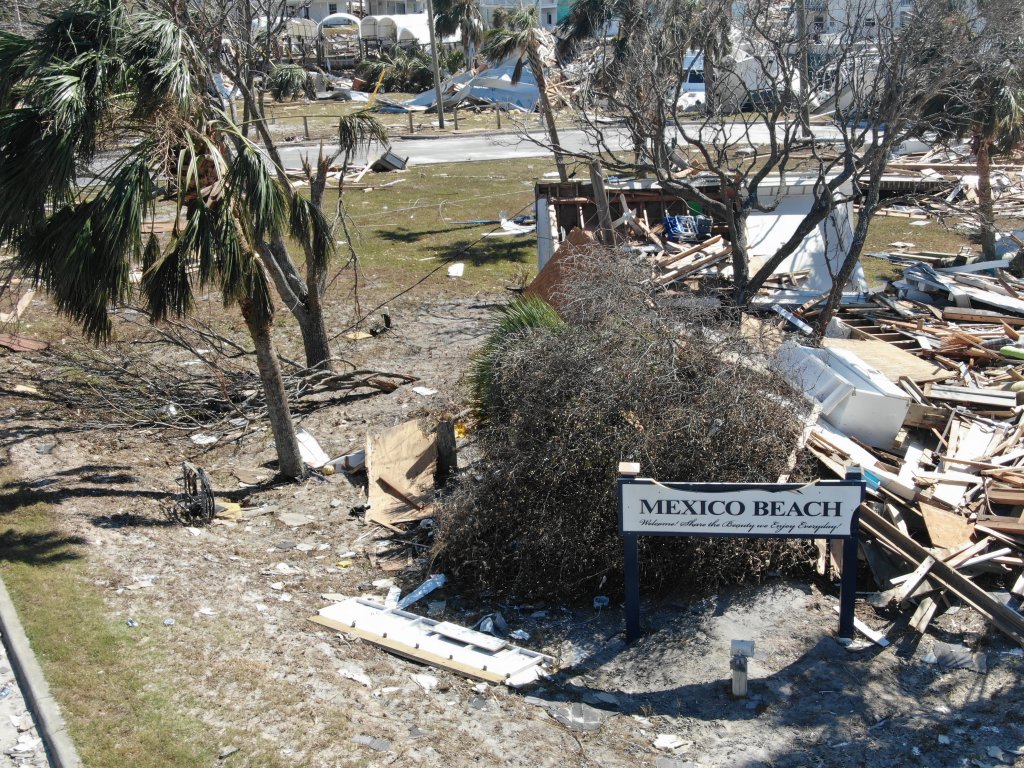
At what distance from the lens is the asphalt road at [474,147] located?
95.8 ft

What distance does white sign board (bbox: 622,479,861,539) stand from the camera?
595 cm

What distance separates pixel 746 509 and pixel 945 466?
2847 mm

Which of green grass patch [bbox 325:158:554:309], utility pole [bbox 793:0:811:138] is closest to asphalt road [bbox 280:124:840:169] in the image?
green grass patch [bbox 325:158:554:309]

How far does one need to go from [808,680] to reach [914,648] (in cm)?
84

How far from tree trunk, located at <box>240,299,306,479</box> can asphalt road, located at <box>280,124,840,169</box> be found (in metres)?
19.9

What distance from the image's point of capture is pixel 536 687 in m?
6.04

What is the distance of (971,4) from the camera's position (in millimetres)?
13648

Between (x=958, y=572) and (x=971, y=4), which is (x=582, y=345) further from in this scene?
(x=971, y=4)

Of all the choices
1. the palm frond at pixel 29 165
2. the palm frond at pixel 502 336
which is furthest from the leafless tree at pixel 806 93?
the palm frond at pixel 29 165

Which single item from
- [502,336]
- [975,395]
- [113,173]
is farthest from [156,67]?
[975,395]

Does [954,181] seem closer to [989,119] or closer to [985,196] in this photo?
[985,196]

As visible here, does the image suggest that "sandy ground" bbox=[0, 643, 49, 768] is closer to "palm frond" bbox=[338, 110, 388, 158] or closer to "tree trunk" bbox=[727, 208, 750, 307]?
"palm frond" bbox=[338, 110, 388, 158]

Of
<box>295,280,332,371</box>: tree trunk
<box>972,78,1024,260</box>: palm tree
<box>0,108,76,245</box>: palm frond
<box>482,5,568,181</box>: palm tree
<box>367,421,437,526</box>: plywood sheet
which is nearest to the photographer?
<box>0,108,76,245</box>: palm frond

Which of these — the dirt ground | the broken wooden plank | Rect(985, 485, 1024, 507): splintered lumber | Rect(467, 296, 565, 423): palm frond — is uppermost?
Rect(467, 296, 565, 423): palm frond
